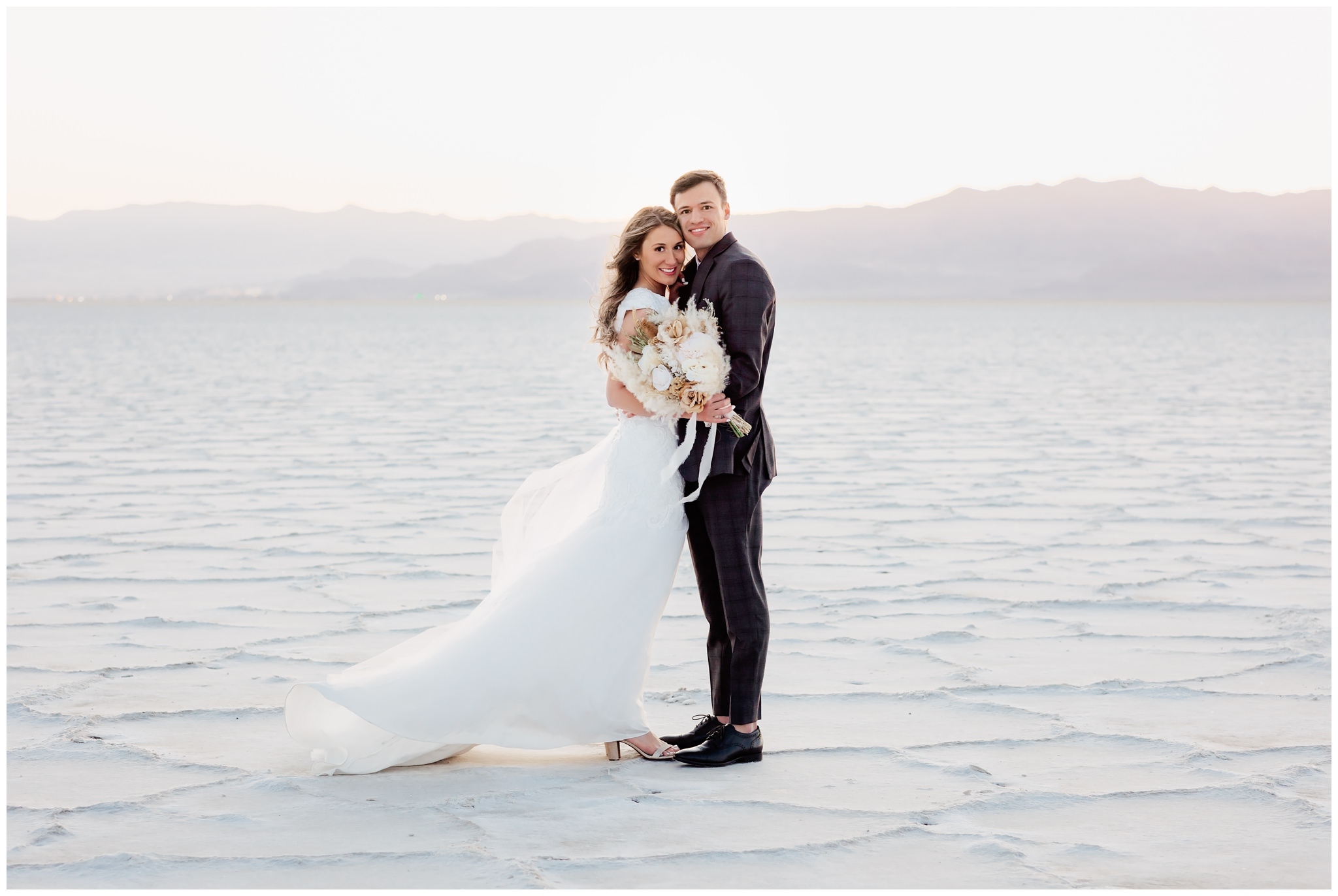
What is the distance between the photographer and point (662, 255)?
11.3 ft

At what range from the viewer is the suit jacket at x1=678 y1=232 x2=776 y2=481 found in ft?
11.0

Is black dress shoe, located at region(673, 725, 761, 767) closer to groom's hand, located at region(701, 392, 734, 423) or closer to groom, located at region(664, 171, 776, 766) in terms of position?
groom, located at region(664, 171, 776, 766)

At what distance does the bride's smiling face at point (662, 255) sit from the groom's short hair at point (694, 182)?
0.32 feet

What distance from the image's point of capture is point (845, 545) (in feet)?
20.6

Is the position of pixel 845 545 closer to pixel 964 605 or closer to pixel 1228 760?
pixel 964 605

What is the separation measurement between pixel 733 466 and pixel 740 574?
0.29 meters

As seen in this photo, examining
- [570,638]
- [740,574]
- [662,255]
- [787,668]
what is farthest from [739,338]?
[787,668]

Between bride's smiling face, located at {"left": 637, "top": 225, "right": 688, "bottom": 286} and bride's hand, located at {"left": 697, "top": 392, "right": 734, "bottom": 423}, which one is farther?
bride's smiling face, located at {"left": 637, "top": 225, "right": 688, "bottom": 286}

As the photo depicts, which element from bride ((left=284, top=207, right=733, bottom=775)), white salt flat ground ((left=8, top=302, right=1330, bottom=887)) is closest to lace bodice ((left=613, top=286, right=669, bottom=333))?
bride ((left=284, top=207, right=733, bottom=775))

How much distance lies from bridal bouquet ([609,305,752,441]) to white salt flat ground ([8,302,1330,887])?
2.87 ft

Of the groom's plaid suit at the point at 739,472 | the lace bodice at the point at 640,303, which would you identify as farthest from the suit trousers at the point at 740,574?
the lace bodice at the point at 640,303

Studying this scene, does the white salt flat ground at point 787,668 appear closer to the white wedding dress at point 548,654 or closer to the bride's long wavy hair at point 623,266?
the white wedding dress at point 548,654

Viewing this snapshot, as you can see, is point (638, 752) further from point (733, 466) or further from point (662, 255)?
point (662, 255)

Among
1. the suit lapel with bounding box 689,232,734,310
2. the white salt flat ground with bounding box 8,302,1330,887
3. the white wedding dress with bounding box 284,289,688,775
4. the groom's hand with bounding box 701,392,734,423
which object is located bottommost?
the white salt flat ground with bounding box 8,302,1330,887
